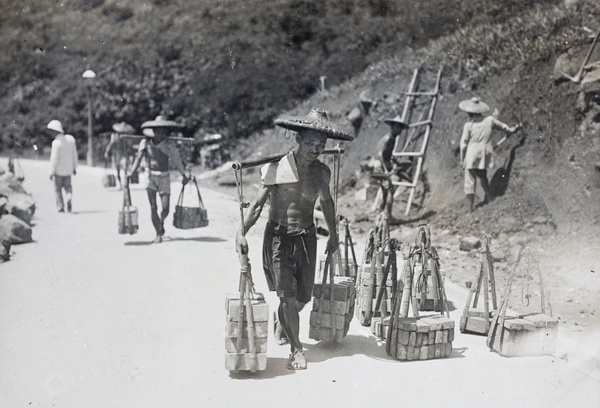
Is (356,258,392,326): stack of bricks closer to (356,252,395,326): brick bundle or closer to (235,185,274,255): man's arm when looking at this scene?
→ (356,252,395,326): brick bundle

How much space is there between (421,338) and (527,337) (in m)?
0.99

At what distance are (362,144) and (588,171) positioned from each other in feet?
23.1

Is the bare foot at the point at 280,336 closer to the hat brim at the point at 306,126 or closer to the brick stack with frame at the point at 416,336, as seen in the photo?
the brick stack with frame at the point at 416,336

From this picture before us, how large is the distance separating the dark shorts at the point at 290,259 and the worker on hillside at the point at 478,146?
6658mm

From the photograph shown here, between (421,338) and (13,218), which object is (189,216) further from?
(421,338)

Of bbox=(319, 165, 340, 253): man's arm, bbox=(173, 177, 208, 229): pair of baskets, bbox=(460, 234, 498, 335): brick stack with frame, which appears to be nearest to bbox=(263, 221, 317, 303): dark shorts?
bbox=(319, 165, 340, 253): man's arm

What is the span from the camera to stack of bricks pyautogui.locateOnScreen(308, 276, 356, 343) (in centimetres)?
548

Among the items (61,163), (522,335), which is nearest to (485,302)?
(522,335)

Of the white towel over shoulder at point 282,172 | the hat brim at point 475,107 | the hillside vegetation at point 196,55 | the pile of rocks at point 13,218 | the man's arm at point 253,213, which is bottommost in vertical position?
the pile of rocks at point 13,218

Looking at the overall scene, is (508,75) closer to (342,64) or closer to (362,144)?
(362,144)

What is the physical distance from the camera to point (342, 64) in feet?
67.7

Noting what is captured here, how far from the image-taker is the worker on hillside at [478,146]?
11094 mm

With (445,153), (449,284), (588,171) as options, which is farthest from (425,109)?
(449,284)

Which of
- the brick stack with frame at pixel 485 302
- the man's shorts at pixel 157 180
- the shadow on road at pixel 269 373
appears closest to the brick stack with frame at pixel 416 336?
the brick stack with frame at pixel 485 302
